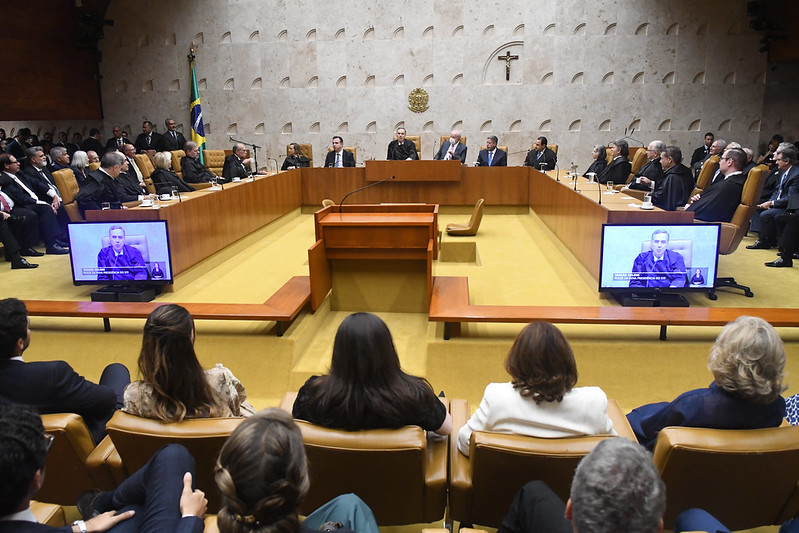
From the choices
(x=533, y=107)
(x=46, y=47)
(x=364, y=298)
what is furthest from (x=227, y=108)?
(x=364, y=298)

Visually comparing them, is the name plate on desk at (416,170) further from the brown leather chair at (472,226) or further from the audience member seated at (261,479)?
the audience member seated at (261,479)

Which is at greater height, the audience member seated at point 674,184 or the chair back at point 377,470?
the audience member seated at point 674,184

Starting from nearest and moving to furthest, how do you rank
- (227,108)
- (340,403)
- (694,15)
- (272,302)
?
(340,403) < (272,302) < (694,15) < (227,108)

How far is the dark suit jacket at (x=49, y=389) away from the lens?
2.16 meters

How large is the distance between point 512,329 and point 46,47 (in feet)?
38.2

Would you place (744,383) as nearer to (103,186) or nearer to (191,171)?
(103,186)

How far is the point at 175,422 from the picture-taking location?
1922mm

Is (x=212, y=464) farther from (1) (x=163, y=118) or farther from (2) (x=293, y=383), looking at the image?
(1) (x=163, y=118)

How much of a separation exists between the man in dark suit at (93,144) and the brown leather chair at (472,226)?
830cm

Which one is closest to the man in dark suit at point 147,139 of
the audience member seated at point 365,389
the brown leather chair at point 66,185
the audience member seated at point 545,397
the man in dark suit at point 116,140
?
the man in dark suit at point 116,140

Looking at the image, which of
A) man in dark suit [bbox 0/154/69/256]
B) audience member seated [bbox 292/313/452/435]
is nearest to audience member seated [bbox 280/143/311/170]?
man in dark suit [bbox 0/154/69/256]

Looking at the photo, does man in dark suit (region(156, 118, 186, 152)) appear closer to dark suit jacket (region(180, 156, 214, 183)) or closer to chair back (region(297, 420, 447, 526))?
dark suit jacket (region(180, 156, 214, 183))

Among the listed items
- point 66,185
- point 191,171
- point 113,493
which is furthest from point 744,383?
point 191,171

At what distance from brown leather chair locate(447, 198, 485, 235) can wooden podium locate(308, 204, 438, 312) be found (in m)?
2.12
